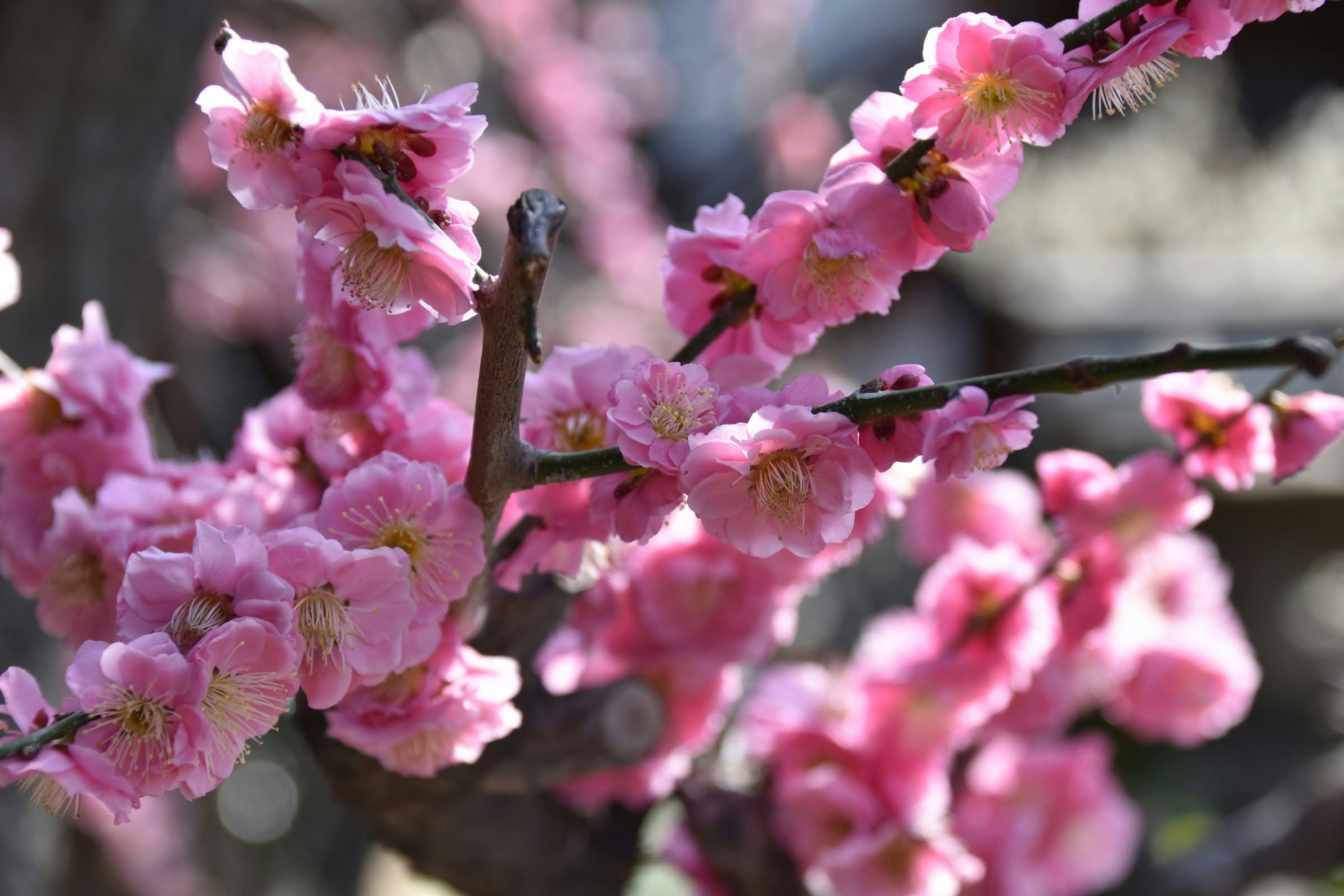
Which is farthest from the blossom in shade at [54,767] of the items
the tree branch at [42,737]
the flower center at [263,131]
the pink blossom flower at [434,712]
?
the flower center at [263,131]

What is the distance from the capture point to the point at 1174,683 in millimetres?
921

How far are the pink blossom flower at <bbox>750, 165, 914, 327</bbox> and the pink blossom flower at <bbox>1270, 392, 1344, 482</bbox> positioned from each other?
0.19 metres

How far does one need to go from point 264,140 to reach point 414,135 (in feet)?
0.20

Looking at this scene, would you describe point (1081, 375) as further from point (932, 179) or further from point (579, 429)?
point (579, 429)

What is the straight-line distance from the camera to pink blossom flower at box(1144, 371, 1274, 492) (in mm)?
529

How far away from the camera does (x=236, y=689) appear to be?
39cm

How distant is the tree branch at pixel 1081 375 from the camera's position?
344 mm

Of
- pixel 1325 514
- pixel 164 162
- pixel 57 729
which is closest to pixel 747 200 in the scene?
pixel 1325 514

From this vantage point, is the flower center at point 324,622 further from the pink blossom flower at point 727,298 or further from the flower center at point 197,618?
the pink blossom flower at point 727,298

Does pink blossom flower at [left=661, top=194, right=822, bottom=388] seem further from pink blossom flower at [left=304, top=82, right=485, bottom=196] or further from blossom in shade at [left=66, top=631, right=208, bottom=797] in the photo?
blossom in shade at [left=66, top=631, right=208, bottom=797]

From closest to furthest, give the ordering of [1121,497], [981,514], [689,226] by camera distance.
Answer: [1121,497]
[981,514]
[689,226]

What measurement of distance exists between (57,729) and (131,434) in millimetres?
284

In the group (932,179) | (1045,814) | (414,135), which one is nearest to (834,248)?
(932,179)

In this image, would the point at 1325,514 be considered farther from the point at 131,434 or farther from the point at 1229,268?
the point at 131,434
